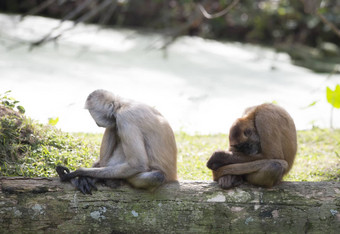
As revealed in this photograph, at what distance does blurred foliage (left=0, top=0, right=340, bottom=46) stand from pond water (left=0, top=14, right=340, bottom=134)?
4.44ft

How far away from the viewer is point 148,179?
5.69 metres

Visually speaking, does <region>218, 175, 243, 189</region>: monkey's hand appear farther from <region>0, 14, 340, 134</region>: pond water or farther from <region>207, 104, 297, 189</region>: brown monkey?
<region>0, 14, 340, 134</region>: pond water

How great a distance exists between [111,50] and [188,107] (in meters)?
5.18

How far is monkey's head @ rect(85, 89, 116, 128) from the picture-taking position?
20.7 ft

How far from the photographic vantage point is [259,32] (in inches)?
848

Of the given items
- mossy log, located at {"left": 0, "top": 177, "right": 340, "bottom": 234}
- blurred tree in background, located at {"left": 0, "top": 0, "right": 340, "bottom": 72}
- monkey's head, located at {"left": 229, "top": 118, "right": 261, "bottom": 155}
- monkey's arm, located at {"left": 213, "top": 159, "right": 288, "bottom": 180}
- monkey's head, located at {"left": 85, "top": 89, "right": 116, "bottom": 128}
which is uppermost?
blurred tree in background, located at {"left": 0, "top": 0, "right": 340, "bottom": 72}

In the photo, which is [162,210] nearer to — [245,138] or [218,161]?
[218,161]

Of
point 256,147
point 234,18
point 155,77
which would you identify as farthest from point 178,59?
point 256,147

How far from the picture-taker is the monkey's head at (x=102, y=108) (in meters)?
6.30

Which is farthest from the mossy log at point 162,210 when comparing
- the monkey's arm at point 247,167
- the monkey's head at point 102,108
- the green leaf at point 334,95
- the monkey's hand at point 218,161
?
the green leaf at point 334,95

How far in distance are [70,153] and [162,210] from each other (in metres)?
2.51

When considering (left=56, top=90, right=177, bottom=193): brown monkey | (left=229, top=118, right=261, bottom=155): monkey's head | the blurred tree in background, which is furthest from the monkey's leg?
the blurred tree in background

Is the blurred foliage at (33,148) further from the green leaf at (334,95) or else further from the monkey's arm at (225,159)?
the green leaf at (334,95)

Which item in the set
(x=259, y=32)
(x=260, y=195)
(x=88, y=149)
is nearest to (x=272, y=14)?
(x=259, y=32)
